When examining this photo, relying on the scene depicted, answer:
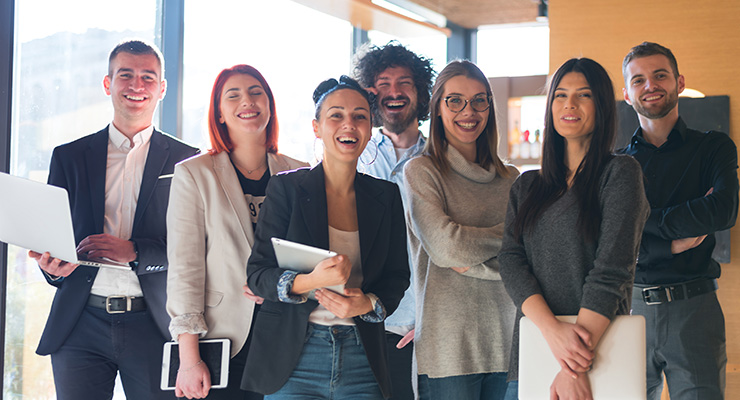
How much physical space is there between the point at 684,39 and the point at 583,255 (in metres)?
3.08

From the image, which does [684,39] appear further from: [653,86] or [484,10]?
[484,10]

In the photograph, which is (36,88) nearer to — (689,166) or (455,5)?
(689,166)

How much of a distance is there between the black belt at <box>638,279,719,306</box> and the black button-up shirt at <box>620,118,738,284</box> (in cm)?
3

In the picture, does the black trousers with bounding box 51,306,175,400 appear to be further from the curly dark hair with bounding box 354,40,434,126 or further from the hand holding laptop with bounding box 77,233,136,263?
the curly dark hair with bounding box 354,40,434,126

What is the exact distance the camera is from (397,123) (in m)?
3.22

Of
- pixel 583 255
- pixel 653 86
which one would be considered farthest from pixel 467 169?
pixel 653 86

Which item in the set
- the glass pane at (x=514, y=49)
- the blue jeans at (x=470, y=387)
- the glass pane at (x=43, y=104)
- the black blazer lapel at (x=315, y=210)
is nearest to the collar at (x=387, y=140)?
the black blazer lapel at (x=315, y=210)

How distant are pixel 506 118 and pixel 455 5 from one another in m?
1.21

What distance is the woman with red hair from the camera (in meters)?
2.35

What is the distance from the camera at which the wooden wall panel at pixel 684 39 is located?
4445 millimetres

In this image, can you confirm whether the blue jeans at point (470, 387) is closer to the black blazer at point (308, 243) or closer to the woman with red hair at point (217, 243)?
the black blazer at point (308, 243)

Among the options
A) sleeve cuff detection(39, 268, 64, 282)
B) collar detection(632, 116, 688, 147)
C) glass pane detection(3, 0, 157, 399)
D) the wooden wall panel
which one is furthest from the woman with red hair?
the wooden wall panel

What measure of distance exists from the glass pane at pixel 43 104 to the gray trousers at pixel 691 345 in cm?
311

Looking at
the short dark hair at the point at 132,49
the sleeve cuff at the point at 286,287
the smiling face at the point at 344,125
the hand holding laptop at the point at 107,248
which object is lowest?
the sleeve cuff at the point at 286,287
